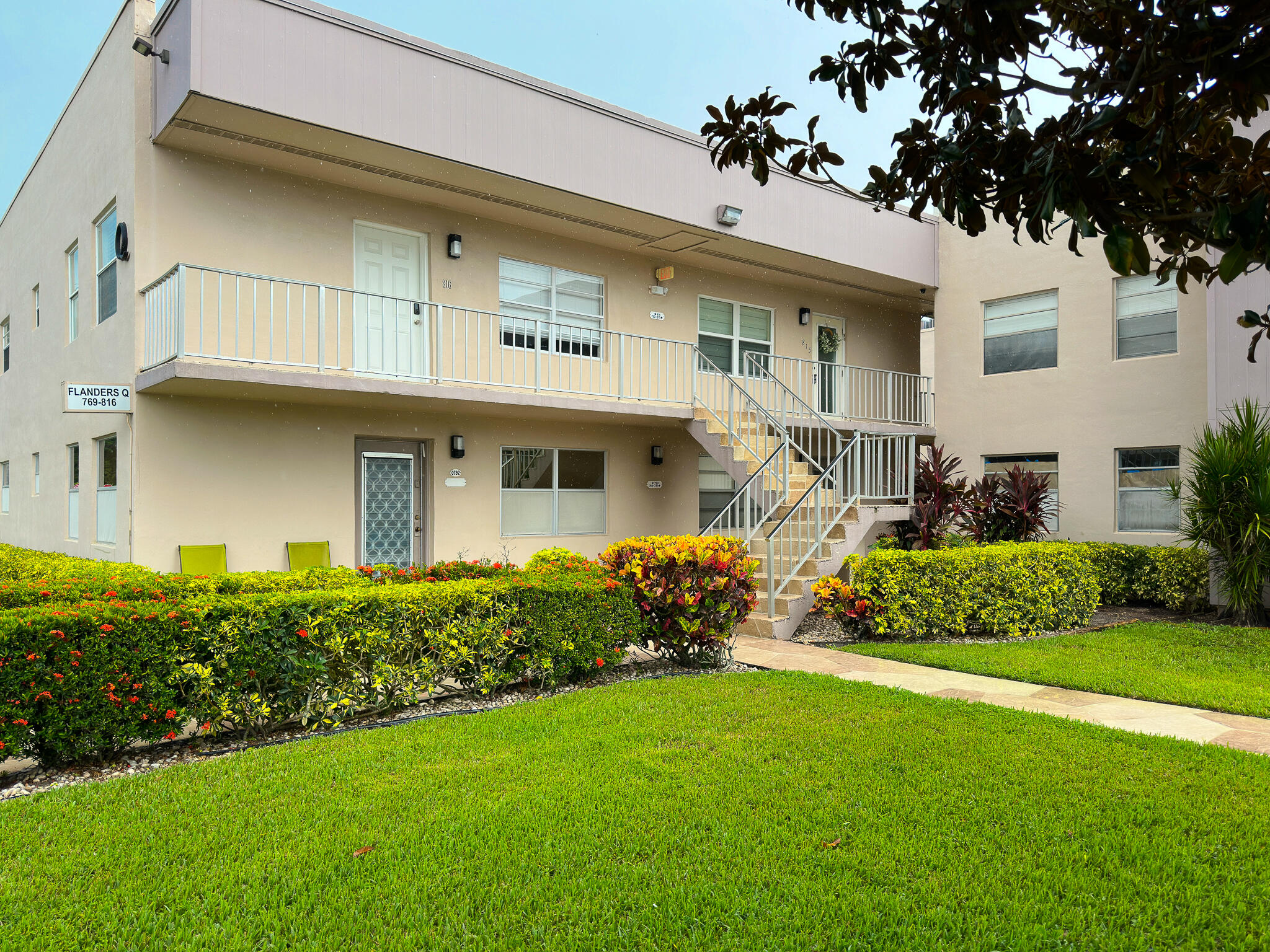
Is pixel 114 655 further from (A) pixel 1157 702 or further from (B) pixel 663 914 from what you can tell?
(A) pixel 1157 702

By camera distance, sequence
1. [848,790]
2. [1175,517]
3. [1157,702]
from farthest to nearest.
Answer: [1175,517], [1157,702], [848,790]

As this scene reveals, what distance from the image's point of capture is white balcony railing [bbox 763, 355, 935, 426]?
15.8 meters

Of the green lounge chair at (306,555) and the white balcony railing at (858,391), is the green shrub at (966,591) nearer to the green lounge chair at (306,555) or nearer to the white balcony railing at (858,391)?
the white balcony railing at (858,391)

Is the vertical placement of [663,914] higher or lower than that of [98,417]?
lower

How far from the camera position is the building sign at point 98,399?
28.8 feet

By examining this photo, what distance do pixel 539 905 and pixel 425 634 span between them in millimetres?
3008

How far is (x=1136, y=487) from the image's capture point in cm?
1270

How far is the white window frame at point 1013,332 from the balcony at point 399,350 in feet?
5.90

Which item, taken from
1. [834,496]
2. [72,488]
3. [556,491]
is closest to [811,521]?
[834,496]

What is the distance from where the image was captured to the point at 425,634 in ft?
19.4

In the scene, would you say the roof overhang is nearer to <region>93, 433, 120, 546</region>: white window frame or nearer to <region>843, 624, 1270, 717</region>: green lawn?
<region>93, 433, 120, 546</region>: white window frame

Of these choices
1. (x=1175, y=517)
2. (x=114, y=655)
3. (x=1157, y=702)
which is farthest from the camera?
(x=1175, y=517)

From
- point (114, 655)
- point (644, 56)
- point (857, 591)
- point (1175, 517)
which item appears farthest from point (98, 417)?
point (644, 56)

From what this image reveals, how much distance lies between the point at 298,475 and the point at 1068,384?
37.5 feet
